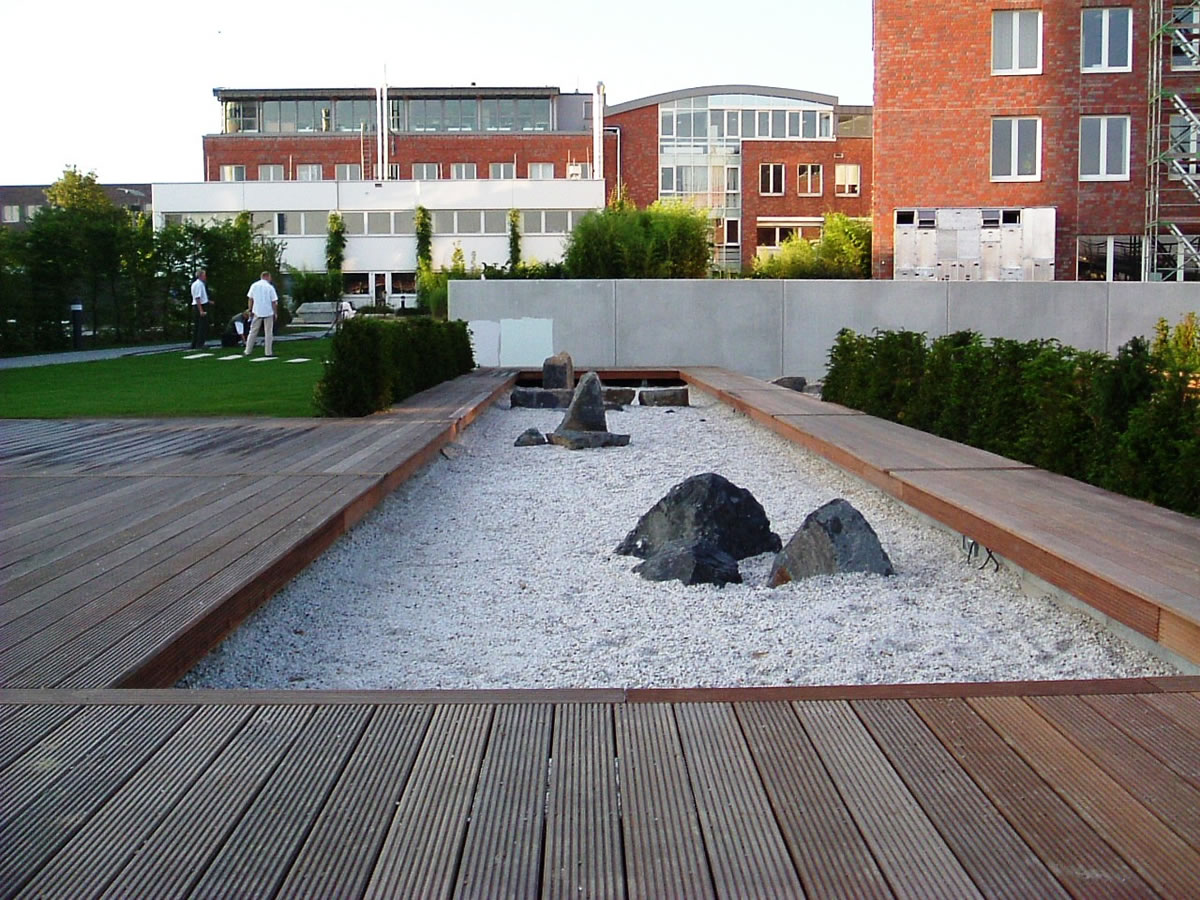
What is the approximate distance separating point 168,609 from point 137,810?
138 cm

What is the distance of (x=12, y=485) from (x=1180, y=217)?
1012 inches

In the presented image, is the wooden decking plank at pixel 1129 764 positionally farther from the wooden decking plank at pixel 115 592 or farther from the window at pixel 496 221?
the window at pixel 496 221

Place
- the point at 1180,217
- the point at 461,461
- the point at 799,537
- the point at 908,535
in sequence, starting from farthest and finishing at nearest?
the point at 1180,217, the point at 461,461, the point at 908,535, the point at 799,537

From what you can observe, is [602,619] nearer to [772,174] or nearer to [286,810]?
[286,810]

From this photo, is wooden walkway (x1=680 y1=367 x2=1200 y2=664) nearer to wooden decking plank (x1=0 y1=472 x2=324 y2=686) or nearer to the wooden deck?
the wooden deck

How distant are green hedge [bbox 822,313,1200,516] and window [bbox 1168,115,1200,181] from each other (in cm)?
1955

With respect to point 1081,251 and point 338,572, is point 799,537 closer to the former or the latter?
point 338,572

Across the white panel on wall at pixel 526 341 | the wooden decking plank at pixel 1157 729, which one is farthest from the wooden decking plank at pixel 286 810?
the white panel on wall at pixel 526 341

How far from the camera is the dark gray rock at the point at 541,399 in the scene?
13172mm

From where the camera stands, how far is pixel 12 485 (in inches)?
242

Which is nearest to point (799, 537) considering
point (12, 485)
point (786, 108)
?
point (12, 485)

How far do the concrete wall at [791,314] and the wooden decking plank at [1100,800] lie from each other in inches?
594

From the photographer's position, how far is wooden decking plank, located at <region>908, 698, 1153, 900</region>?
187 centimetres

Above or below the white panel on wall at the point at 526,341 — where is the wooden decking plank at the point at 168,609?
below
